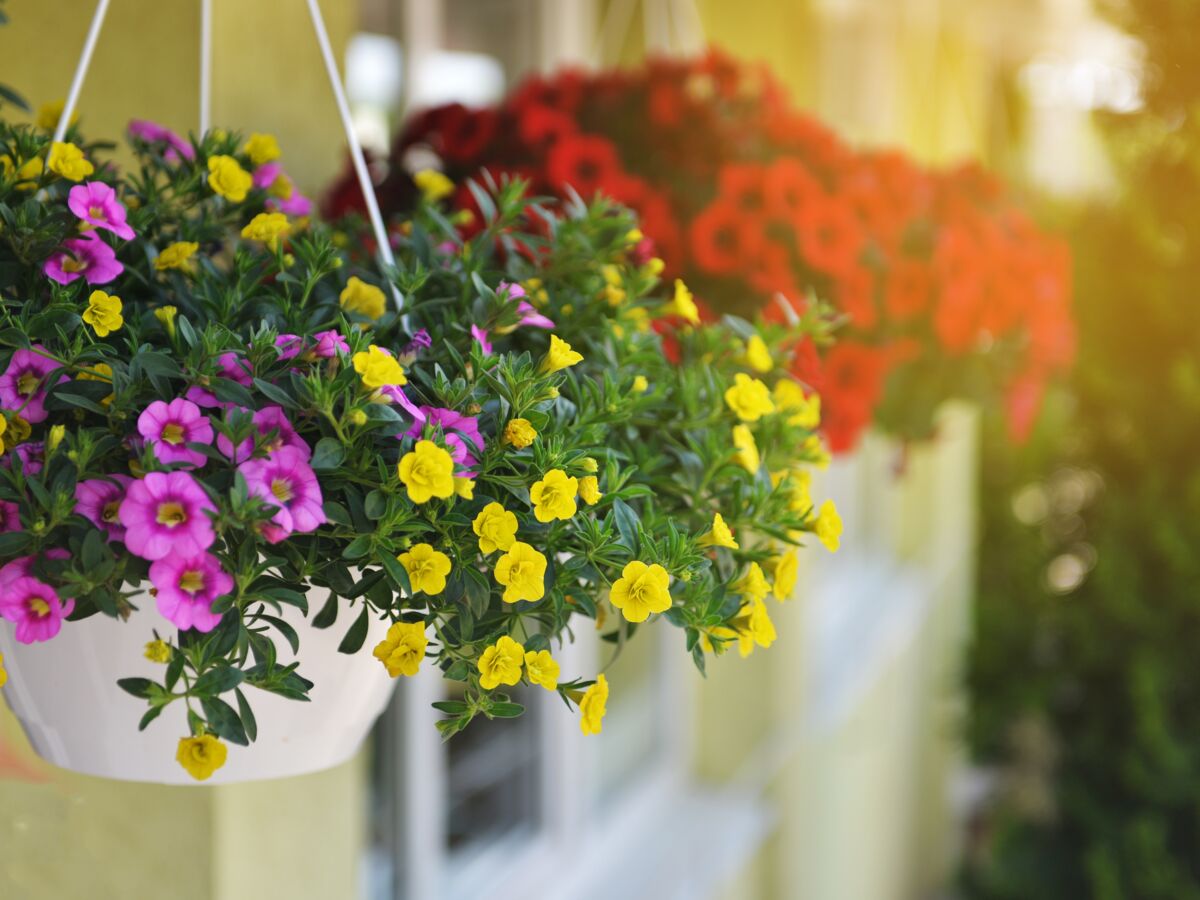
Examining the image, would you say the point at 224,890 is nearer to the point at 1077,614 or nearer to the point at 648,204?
the point at 648,204

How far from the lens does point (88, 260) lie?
1.88 ft

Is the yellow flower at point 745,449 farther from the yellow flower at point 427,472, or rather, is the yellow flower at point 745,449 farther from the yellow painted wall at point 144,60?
the yellow painted wall at point 144,60

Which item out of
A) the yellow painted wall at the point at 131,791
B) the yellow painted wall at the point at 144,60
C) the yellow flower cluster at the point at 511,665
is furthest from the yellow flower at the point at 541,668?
the yellow painted wall at the point at 144,60

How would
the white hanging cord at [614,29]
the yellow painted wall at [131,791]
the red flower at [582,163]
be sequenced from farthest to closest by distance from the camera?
the white hanging cord at [614,29] → the red flower at [582,163] → the yellow painted wall at [131,791]

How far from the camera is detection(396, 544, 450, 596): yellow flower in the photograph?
0.50 metres

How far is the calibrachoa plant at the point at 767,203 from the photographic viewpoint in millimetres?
1076

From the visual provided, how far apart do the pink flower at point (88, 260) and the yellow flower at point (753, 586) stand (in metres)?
0.35

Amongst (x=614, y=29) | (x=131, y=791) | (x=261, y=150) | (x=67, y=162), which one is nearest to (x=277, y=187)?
(x=261, y=150)

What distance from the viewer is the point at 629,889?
1915 mm

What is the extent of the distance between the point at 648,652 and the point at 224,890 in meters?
1.60

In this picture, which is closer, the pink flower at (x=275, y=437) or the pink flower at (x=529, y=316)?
the pink flower at (x=275, y=437)

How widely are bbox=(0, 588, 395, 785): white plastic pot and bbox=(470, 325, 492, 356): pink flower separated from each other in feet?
0.49

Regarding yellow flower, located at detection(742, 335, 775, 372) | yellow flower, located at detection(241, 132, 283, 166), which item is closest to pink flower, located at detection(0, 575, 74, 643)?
yellow flower, located at detection(241, 132, 283, 166)

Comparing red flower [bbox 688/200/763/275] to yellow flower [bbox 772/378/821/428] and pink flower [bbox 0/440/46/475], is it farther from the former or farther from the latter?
pink flower [bbox 0/440/46/475]
